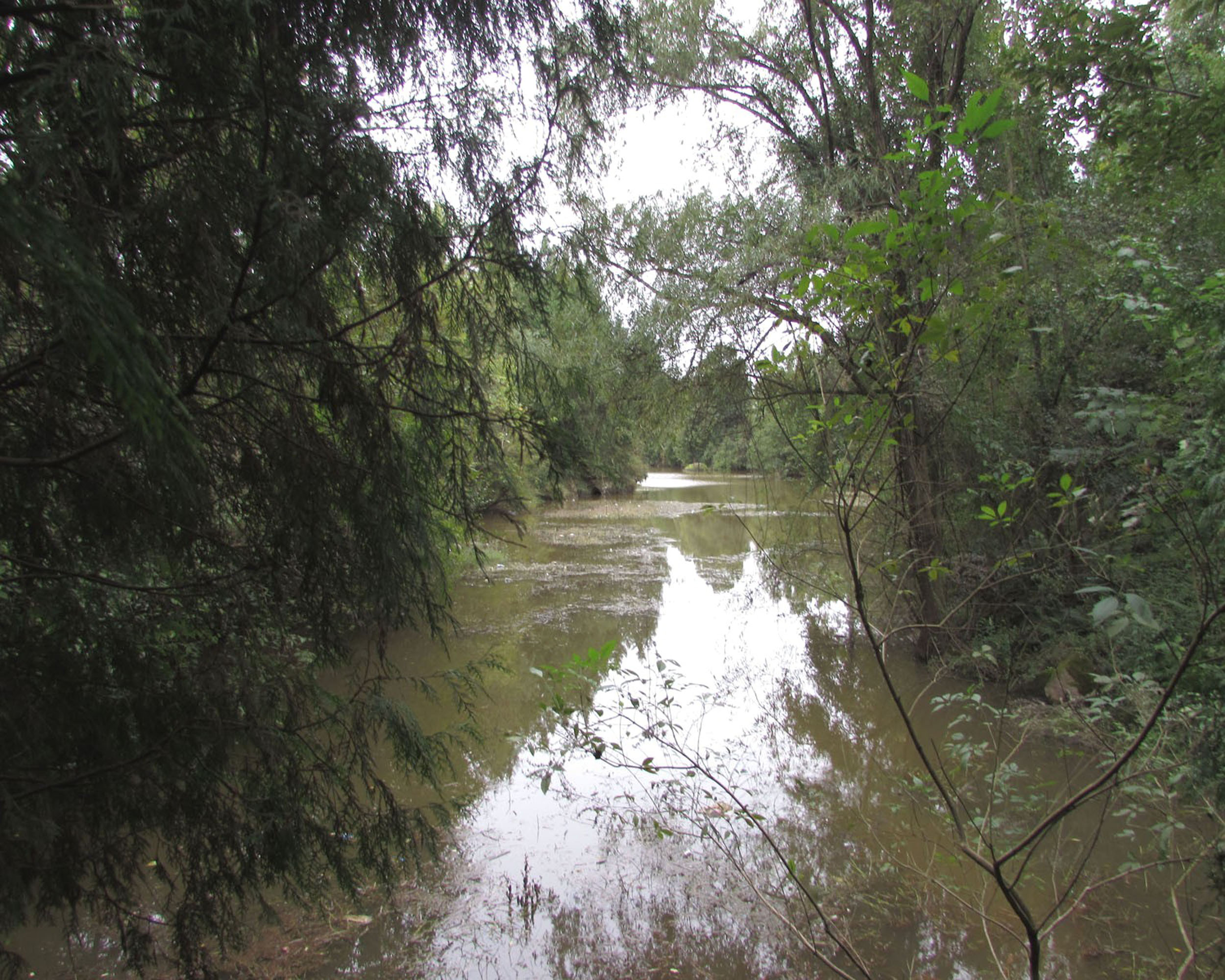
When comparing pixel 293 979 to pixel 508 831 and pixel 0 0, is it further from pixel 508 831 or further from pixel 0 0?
pixel 0 0

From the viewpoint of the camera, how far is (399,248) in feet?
6.30

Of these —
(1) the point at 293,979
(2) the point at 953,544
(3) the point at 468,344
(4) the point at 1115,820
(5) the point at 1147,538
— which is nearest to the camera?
(3) the point at 468,344

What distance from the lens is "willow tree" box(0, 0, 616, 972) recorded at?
4.85 ft

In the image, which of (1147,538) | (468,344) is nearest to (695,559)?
(1147,538)

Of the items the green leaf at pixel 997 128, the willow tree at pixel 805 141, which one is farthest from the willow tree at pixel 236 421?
the willow tree at pixel 805 141

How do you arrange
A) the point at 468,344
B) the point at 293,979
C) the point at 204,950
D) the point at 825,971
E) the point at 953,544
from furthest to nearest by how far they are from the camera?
the point at 953,544 < the point at 825,971 < the point at 293,979 < the point at 468,344 < the point at 204,950

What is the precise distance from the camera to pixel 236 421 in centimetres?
198

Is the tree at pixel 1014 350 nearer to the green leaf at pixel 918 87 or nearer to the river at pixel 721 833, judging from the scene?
the green leaf at pixel 918 87

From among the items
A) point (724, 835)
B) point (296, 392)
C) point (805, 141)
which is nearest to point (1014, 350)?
point (805, 141)

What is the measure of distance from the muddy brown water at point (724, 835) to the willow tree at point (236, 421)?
0.51 m

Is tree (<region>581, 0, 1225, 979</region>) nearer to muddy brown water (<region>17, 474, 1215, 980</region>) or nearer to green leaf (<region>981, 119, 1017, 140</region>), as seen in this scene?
green leaf (<region>981, 119, 1017, 140</region>)

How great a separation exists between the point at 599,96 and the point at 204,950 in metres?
2.97

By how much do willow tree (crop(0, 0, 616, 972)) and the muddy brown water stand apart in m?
0.51

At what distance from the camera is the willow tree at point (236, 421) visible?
1479 mm
